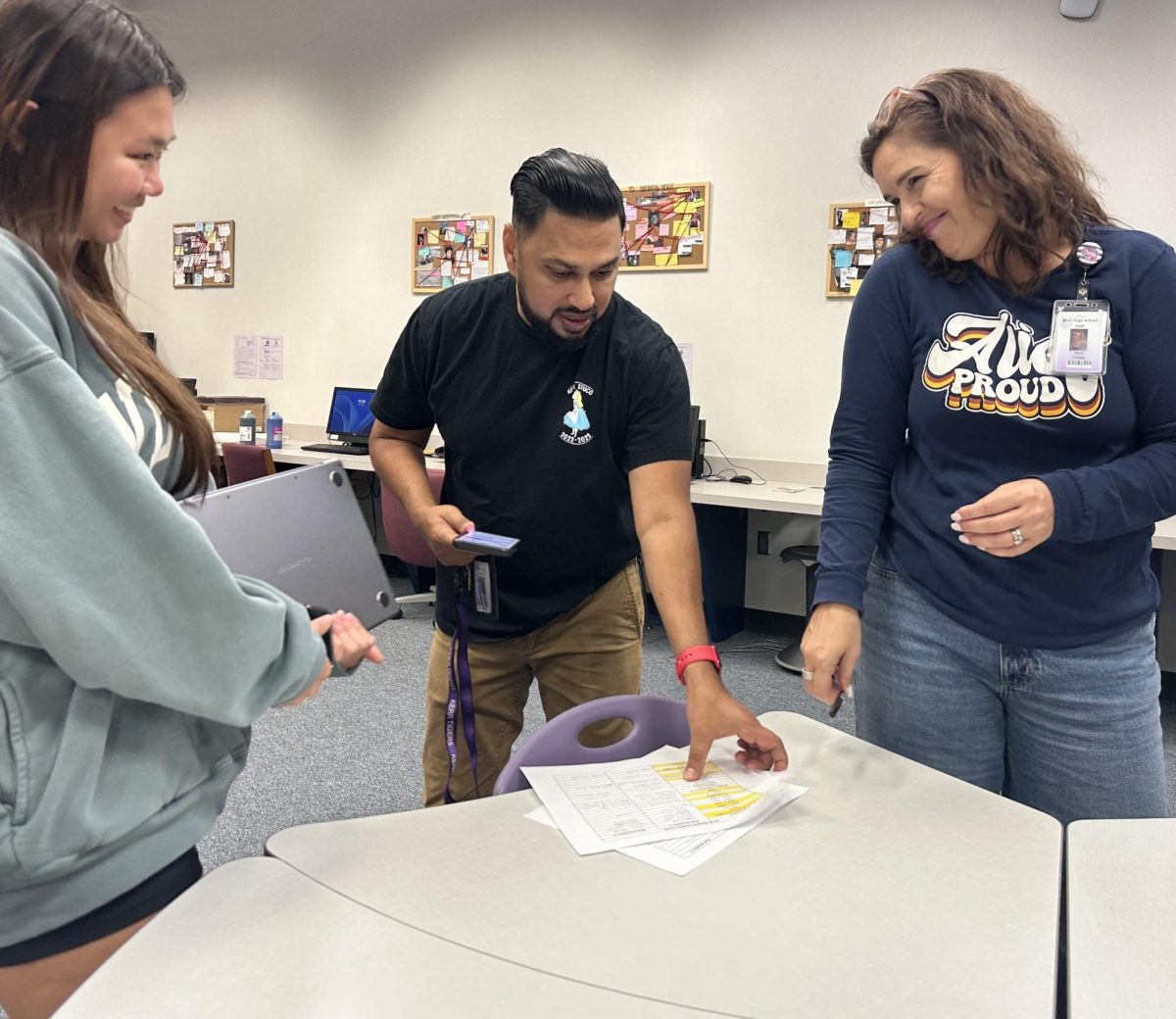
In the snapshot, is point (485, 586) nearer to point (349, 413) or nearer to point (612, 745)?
point (612, 745)

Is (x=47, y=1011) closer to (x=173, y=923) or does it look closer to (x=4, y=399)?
(x=173, y=923)

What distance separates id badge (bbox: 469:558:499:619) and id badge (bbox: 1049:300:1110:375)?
2.89 feet

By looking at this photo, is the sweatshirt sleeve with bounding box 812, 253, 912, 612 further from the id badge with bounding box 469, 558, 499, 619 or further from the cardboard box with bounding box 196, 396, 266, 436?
the cardboard box with bounding box 196, 396, 266, 436

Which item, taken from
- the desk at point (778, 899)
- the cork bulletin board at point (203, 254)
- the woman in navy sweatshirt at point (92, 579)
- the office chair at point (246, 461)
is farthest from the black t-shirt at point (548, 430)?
the cork bulletin board at point (203, 254)

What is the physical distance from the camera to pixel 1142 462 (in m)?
1.17

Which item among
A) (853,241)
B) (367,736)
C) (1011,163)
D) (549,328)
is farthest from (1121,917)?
(853,241)

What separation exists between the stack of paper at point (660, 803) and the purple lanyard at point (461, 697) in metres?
0.39

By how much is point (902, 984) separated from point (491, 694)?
0.96 metres

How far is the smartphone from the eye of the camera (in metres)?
1.41

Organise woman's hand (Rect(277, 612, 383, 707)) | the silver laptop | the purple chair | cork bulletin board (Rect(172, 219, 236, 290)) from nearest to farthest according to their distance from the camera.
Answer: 1. woman's hand (Rect(277, 612, 383, 707))
2. the silver laptop
3. the purple chair
4. cork bulletin board (Rect(172, 219, 236, 290))

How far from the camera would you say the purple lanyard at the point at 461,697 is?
1601 millimetres

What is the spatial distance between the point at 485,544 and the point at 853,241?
2.96 meters

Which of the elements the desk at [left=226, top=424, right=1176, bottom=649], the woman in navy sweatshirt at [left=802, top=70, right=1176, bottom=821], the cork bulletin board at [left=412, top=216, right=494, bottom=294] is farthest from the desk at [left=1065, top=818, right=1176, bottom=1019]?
the cork bulletin board at [left=412, top=216, right=494, bottom=294]

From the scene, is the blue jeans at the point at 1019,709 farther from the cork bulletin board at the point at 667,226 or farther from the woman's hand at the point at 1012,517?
the cork bulletin board at the point at 667,226
